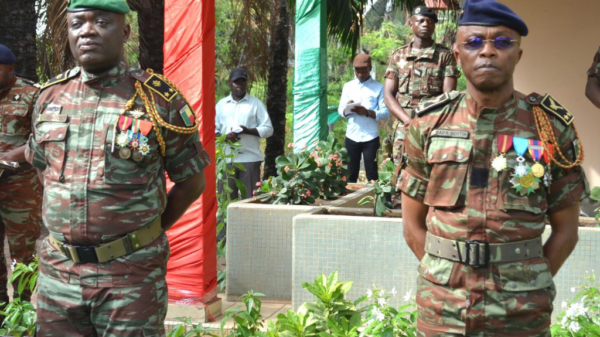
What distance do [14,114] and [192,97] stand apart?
4.29ft

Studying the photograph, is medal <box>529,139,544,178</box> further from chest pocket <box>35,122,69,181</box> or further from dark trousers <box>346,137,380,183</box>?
dark trousers <box>346,137,380,183</box>

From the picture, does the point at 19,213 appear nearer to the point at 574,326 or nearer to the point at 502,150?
the point at 574,326

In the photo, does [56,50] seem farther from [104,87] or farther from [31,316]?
[104,87]

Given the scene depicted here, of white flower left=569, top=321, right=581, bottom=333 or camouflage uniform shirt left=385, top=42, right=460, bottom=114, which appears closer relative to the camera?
white flower left=569, top=321, right=581, bottom=333

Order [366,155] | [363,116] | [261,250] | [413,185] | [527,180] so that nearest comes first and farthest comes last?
[527,180]
[413,185]
[261,250]
[363,116]
[366,155]

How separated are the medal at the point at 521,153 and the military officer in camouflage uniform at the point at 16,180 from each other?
3852 millimetres

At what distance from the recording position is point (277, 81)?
14203 mm

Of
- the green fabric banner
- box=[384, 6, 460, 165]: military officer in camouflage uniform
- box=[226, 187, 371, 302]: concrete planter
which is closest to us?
box=[226, 187, 371, 302]: concrete planter

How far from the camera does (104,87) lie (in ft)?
11.2

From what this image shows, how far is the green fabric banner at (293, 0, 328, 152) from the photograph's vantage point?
9.40 meters

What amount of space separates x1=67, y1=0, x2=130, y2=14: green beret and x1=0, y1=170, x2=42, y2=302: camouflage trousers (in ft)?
9.07

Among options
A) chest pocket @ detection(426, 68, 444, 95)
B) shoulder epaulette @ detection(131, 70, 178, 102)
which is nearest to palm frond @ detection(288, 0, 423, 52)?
chest pocket @ detection(426, 68, 444, 95)

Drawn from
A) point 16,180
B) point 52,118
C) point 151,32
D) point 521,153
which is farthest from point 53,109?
point 151,32

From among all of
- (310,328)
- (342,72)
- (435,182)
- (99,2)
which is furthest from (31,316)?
(342,72)
